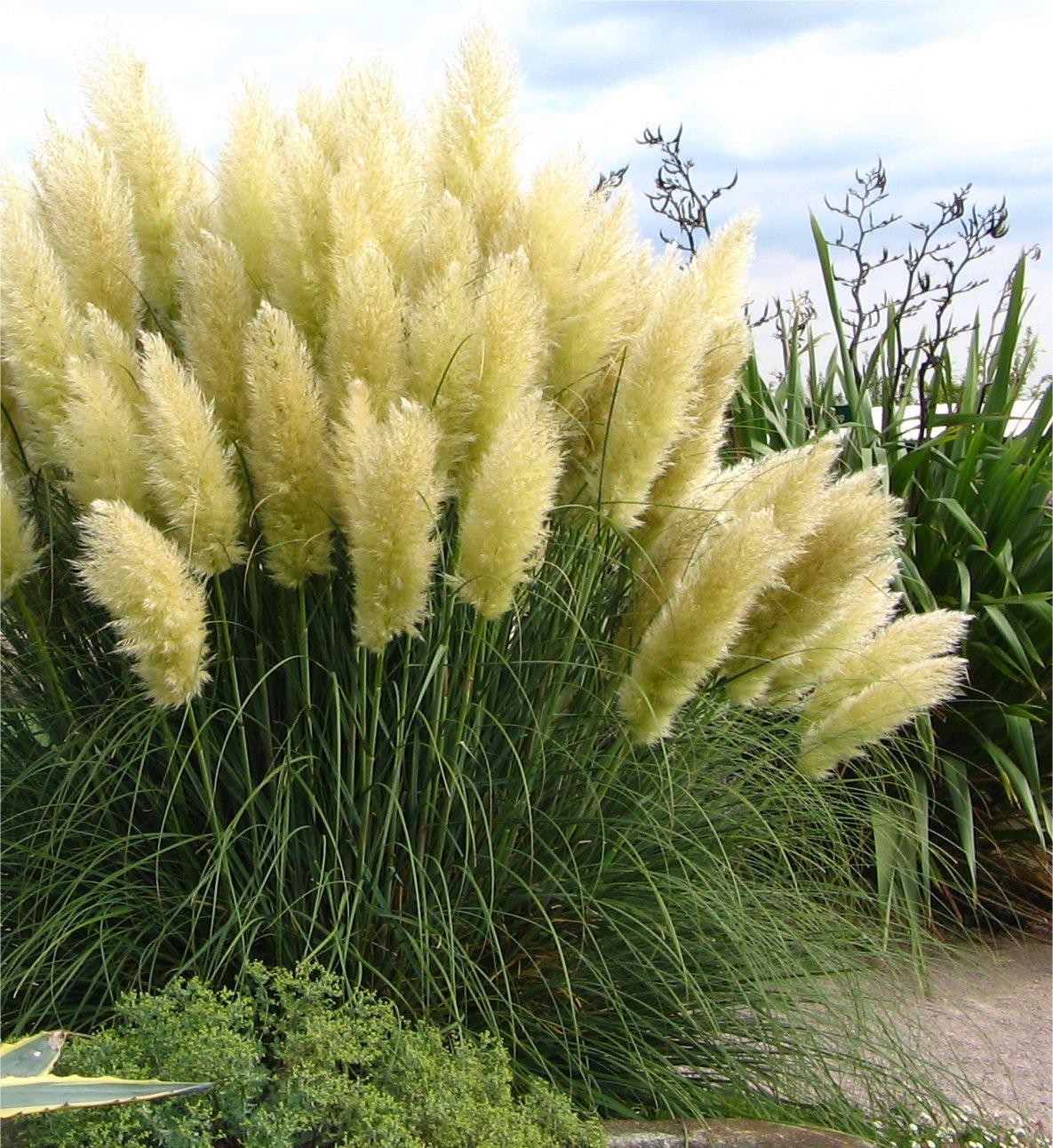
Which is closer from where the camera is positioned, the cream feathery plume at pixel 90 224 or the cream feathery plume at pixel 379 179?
the cream feathery plume at pixel 379 179

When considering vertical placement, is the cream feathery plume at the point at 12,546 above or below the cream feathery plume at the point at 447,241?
below

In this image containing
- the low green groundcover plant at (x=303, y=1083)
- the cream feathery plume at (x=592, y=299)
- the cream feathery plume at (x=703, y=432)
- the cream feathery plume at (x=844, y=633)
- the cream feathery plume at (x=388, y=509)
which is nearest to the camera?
the low green groundcover plant at (x=303, y=1083)

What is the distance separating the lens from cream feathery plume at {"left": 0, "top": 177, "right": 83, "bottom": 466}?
8.05 feet

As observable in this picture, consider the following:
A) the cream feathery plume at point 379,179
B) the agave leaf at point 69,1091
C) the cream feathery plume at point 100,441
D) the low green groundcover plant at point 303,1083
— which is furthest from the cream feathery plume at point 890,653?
the agave leaf at point 69,1091

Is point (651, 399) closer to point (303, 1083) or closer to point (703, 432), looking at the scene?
point (703, 432)

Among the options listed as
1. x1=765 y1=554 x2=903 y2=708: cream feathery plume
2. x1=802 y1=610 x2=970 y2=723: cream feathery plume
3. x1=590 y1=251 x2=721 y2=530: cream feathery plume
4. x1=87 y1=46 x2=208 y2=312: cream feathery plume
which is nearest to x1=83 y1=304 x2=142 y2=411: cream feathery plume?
x1=87 y1=46 x2=208 y2=312: cream feathery plume

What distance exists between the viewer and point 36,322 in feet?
8.09

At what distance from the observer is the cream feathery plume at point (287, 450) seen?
2277 millimetres

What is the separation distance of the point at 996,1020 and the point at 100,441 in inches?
116

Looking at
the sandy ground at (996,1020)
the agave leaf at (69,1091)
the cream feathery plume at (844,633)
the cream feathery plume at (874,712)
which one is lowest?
the sandy ground at (996,1020)

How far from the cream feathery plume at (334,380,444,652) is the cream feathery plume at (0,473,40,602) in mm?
645

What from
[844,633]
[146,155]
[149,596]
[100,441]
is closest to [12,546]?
[100,441]

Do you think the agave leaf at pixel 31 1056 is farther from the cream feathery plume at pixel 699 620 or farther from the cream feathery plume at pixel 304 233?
the cream feathery plume at pixel 304 233

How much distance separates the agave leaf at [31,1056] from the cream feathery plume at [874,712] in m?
1.59
